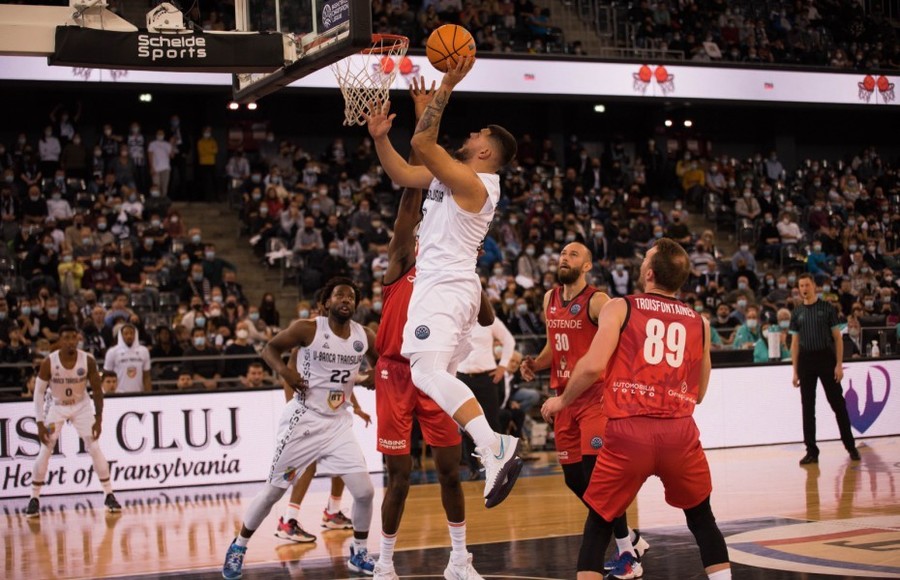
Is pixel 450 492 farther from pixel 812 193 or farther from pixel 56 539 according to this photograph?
pixel 812 193

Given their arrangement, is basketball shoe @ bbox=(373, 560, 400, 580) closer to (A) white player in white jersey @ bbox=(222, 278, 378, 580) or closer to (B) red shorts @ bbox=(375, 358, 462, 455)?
(B) red shorts @ bbox=(375, 358, 462, 455)

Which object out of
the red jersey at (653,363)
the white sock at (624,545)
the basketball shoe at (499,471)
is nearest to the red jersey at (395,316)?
the basketball shoe at (499,471)

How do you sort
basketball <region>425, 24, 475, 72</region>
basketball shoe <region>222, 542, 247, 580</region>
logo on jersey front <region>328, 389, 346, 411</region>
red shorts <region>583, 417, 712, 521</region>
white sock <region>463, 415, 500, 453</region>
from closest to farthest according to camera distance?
red shorts <region>583, 417, 712, 521</region>, white sock <region>463, 415, 500, 453</region>, basketball <region>425, 24, 475, 72</region>, basketball shoe <region>222, 542, 247, 580</region>, logo on jersey front <region>328, 389, 346, 411</region>

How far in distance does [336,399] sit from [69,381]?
5.01 metres

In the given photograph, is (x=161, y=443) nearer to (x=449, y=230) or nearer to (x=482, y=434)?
→ (x=449, y=230)

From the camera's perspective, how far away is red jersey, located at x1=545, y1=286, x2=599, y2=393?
7.98 metres

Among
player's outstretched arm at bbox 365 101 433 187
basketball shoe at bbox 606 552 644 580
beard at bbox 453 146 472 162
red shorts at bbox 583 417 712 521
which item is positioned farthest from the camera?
basketball shoe at bbox 606 552 644 580

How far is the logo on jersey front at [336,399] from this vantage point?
8.87 m

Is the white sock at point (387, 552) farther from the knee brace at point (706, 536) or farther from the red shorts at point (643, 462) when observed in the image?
the knee brace at point (706, 536)

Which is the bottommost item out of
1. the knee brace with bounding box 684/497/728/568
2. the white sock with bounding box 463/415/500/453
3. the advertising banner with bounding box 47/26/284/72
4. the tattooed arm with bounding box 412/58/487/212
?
the knee brace with bounding box 684/497/728/568

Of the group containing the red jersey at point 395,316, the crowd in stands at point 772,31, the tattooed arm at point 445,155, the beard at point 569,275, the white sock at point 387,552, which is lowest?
the white sock at point 387,552

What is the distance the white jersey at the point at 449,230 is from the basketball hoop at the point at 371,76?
93 cm

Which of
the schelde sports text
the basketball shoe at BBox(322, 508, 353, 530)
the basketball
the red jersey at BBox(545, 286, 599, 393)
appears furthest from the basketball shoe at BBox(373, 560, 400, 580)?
the schelde sports text

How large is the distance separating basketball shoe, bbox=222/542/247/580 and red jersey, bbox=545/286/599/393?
239 centimetres
